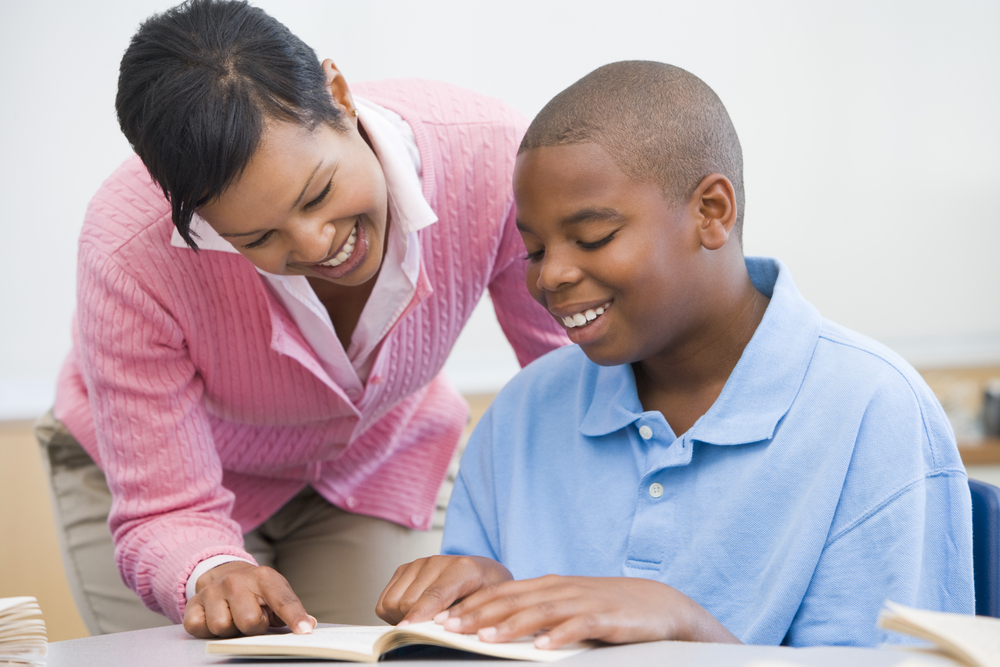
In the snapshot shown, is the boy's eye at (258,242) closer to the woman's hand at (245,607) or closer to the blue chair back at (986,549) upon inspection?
the woman's hand at (245,607)

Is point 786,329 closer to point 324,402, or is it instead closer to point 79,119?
point 324,402

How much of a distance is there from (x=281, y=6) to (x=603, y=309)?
1.48 metres

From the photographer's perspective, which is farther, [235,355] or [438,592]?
[235,355]

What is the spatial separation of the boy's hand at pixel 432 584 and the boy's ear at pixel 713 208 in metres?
0.37

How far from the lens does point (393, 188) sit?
105 cm

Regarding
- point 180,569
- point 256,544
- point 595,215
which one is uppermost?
point 595,215

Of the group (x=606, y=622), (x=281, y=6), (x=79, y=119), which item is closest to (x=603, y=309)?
(x=606, y=622)

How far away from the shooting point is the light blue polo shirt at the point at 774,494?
749mm

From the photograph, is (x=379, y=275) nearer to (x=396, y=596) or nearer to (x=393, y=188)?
(x=393, y=188)

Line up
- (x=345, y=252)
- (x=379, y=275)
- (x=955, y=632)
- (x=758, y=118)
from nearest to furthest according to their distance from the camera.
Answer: (x=955, y=632)
(x=345, y=252)
(x=379, y=275)
(x=758, y=118)

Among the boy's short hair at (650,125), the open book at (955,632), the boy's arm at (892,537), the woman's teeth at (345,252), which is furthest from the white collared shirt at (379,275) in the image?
the open book at (955,632)

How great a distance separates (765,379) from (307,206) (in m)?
0.48

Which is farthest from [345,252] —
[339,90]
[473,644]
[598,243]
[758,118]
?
[758,118]

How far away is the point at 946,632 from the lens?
19.2 inches
